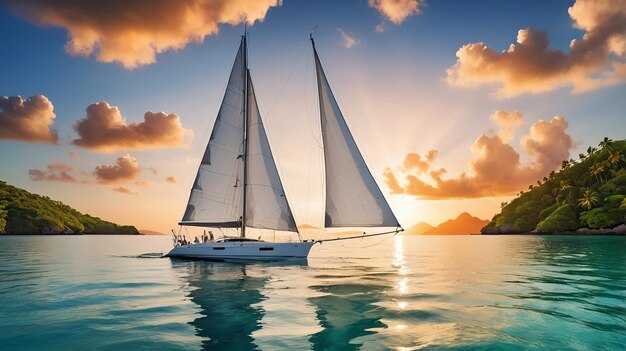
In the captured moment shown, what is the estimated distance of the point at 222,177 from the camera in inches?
1304

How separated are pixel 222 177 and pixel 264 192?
14.0 ft

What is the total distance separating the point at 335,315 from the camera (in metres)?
11.7

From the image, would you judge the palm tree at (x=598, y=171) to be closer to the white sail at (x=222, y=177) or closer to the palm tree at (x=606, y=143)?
the palm tree at (x=606, y=143)

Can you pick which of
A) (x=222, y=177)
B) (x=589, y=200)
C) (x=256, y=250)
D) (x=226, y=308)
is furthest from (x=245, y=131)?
(x=589, y=200)

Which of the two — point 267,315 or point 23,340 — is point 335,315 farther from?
point 23,340

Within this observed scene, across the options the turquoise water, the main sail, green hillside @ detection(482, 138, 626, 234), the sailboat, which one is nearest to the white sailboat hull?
the sailboat

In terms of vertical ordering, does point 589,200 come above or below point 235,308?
above

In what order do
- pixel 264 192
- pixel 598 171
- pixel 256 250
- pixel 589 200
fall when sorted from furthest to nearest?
pixel 598 171 < pixel 589 200 < pixel 264 192 < pixel 256 250

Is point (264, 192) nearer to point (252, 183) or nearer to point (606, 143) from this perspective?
point (252, 183)

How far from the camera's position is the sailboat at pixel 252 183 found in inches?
1046

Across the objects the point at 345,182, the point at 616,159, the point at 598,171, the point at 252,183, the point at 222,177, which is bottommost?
the point at 345,182

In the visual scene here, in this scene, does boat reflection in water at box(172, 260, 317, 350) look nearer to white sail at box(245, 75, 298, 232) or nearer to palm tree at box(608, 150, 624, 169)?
white sail at box(245, 75, 298, 232)

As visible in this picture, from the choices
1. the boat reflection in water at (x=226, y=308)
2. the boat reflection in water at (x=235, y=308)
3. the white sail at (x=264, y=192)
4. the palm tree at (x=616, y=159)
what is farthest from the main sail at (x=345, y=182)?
the palm tree at (x=616, y=159)

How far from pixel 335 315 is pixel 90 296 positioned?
1112 cm
